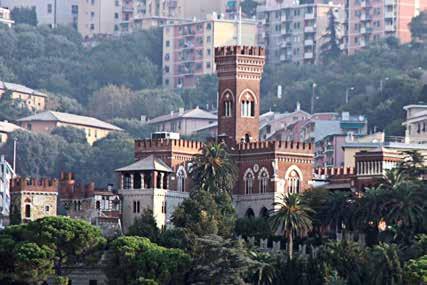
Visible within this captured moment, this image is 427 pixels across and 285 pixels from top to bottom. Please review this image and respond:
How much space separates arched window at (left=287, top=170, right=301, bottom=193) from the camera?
150 meters

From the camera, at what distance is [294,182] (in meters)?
151

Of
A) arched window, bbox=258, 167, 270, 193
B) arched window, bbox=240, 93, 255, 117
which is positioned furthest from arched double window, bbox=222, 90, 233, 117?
arched window, bbox=258, 167, 270, 193

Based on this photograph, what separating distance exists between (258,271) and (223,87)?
23157 millimetres

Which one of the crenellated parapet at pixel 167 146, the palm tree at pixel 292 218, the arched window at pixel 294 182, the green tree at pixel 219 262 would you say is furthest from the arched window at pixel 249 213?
the green tree at pixel 219 262

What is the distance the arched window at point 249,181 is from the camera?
15150 cm

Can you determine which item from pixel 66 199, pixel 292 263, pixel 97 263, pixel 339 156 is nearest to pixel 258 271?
pixel 292 263

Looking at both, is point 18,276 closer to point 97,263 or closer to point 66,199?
point 97,263

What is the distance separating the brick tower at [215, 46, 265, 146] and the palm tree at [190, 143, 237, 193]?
604 cm

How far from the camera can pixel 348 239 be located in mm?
137875

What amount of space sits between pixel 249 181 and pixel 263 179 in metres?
1.22

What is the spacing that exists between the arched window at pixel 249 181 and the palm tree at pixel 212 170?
11.4 feet

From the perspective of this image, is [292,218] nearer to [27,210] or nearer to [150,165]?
[150,165]

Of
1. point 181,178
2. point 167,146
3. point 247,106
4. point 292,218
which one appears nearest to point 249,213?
point 181,178

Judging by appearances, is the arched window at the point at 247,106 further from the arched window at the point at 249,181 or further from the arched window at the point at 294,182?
the arched window at the point at 294,182
